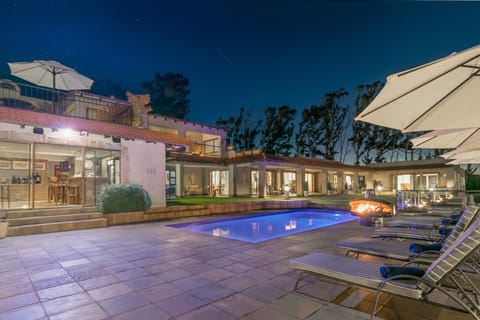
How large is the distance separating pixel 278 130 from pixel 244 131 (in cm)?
517

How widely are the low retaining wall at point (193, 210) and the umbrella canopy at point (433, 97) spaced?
27.5 feet

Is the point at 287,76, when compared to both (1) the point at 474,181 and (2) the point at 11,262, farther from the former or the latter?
(2) the point at 11,262

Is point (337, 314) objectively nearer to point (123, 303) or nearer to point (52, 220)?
point (123, 303)

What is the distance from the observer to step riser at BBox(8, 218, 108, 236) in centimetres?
740

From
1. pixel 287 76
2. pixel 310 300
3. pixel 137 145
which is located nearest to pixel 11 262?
pixel 310 300

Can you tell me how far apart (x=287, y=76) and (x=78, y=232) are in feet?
147

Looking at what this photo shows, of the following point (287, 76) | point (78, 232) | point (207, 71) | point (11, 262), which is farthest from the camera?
point (207, 71)

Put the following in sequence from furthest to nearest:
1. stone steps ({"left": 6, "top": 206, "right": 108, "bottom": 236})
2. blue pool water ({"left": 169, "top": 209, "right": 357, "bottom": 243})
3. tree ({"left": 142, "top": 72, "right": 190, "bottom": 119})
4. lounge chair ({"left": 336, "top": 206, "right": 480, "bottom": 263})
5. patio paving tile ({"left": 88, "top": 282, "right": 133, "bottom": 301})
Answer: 1. tree ({"left": 142, "top": 72, "right": 190, "bottom": 119})
2. blue pool water ({"left": 169, "top": 209, "right": 357, "bottom": 243})
3. stone steps ({"left": 6, "top": 206, "right": 108, "bottom": 236})
4. lounge chair ({"left": 336, "top": 206, "right": 480, "bottom": 263})
5. patio paving tile ({"left": 88, "top": 282, "right": 133, "bottom": 301})

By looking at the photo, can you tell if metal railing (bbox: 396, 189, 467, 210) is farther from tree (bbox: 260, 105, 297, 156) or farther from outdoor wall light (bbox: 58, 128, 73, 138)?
tree (bbox: 260, 105, 297, 156)

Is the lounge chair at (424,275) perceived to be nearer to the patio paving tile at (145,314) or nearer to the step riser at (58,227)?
the patio paving tile at (145,314)

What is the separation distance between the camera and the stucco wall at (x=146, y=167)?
10.8 metres

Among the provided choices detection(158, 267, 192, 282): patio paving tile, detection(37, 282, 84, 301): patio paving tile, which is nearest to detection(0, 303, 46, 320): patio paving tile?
detection(37, 282, 84, 301): patio paving tile

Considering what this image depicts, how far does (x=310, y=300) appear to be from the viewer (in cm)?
317

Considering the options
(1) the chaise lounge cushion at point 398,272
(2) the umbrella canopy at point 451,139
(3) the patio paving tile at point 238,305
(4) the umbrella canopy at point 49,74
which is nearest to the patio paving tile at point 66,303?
(3) the patio paving tile at point 238,305
